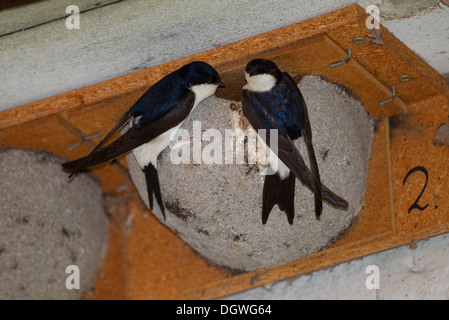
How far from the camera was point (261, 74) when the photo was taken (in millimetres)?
2174

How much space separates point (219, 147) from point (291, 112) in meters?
0.27

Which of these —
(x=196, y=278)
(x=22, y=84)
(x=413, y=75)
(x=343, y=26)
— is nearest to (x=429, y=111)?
(x=413, y=75)

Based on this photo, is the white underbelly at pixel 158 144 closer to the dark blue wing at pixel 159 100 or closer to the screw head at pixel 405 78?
the dark blue wing at pixel 159 100

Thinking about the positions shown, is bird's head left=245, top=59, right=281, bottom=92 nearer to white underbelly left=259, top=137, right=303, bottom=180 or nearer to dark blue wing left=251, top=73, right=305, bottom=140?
dark blue wing left=251, top=73, right=305, bottom=140

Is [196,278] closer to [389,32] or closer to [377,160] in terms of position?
[377,160]

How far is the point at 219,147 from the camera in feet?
7.47

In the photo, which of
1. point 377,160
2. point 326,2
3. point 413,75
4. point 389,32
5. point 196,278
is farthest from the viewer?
point 196,278

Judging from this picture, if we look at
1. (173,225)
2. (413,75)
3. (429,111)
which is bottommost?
(173,225)

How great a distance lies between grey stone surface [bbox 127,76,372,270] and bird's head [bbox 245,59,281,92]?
17 centimetres

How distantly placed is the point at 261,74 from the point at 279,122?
0.54 feet

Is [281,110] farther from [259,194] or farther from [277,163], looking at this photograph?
[259,194]

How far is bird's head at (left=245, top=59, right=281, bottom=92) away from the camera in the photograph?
7.15ft

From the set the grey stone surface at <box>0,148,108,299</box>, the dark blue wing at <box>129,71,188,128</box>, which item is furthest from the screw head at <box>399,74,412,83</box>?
the grey stone surface at <box>0,148,108,299</box>

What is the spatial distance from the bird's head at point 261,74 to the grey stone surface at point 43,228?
107cm
